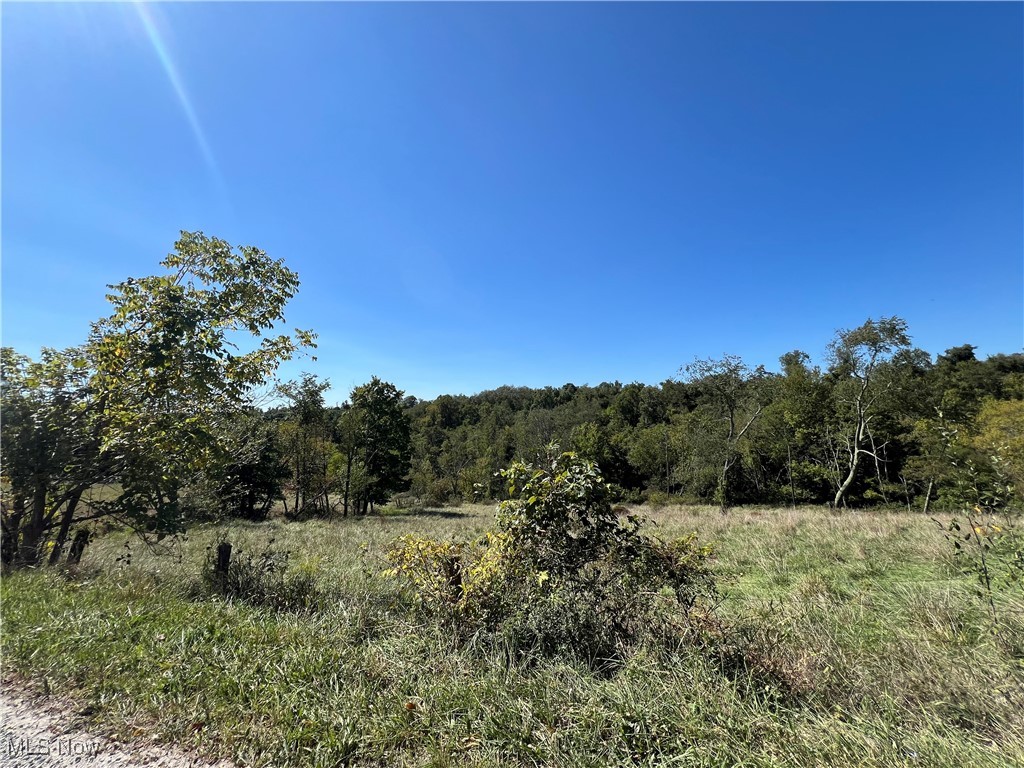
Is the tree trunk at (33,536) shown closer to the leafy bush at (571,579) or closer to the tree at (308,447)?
the leafy bush at (571,579)

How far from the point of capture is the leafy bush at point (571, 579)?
3.89 m

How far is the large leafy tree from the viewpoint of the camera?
629 cm

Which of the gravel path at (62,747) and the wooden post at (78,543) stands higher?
the wooden post at (78,543)

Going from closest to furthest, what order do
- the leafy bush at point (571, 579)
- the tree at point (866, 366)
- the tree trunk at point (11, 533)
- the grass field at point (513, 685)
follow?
the grass field at point (513, 685), the leafy bush at point (571, 579), the tree trunk at point (11, 533), the tree at point (866, 366)

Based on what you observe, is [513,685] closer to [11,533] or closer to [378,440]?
[11,533]

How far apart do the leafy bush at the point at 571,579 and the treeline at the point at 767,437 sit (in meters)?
10.8

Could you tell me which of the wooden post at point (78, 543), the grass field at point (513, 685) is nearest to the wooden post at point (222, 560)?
the grass field at point (513, 685)

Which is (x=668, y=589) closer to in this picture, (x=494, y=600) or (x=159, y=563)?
(x=494, y=600)

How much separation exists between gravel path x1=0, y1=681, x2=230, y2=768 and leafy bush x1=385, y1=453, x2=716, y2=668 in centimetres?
229

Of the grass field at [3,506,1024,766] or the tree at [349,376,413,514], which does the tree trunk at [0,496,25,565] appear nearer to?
the grass field at [3,506,1024,766]

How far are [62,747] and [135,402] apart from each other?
18.0 ft

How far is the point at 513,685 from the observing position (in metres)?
3.19

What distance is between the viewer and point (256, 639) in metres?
4.07

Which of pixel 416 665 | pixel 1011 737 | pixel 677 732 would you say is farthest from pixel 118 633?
pixel 1011 737
